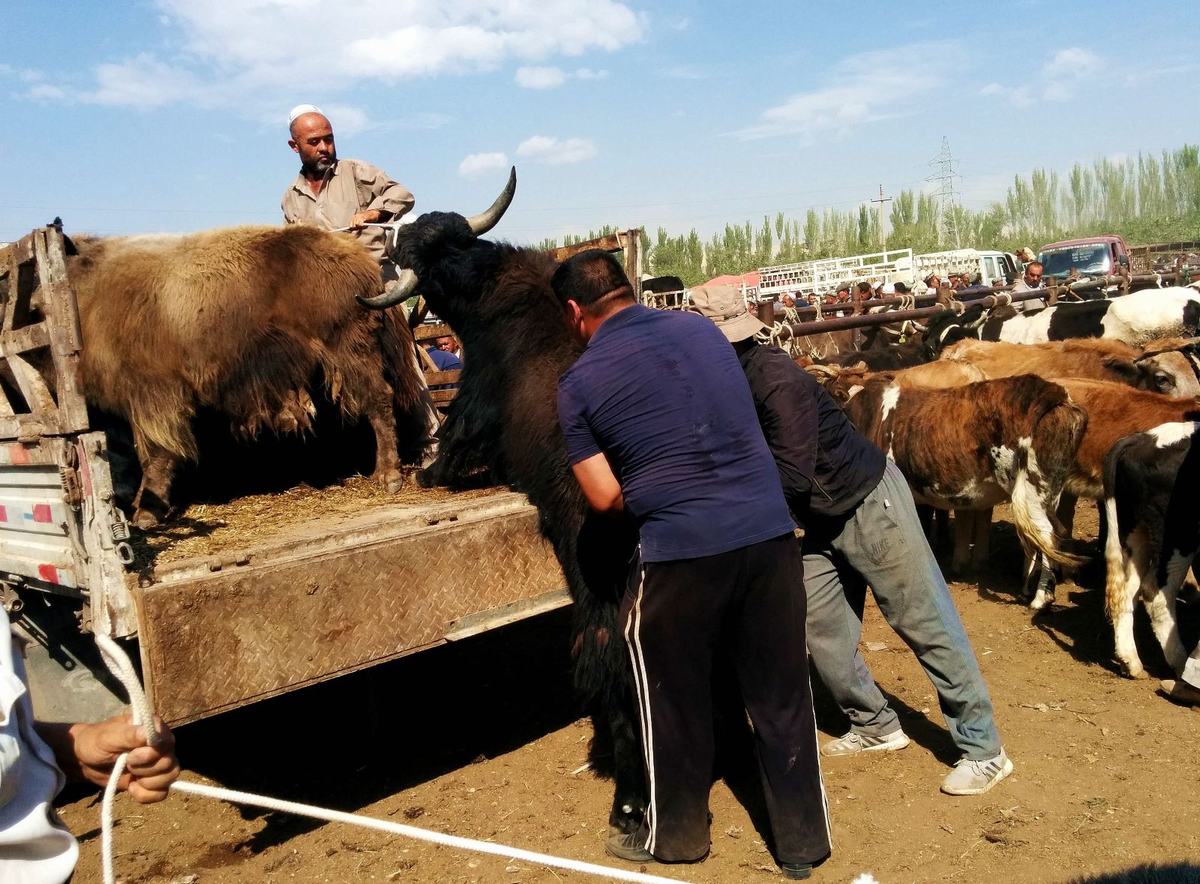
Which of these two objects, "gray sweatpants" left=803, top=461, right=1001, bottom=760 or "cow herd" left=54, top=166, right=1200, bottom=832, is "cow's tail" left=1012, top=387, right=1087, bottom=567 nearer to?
"cow herd" left=54, top=166, right=1200, bottom=832

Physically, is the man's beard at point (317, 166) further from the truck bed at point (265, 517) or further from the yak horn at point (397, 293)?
the truck bed at point (265, 517)

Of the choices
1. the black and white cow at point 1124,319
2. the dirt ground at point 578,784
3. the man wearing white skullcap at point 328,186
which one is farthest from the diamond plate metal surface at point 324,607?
the black and white cow at point 1124,319

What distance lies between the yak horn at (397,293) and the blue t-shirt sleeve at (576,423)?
1703 millimetres

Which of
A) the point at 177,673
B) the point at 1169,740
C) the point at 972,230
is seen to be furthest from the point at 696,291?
the point at 972,230

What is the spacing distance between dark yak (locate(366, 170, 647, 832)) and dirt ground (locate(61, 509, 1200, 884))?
19.1 inches

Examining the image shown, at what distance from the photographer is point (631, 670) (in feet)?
12.3

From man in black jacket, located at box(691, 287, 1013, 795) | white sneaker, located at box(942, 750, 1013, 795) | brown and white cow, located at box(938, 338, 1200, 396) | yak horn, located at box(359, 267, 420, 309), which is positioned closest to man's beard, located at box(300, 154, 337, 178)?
yak horn, located at box(359, 267, 420, 309)

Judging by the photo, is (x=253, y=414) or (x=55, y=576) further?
(x=253, y=414)

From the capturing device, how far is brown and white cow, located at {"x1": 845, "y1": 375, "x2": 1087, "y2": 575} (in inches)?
260

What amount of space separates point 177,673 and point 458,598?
1.17 meters

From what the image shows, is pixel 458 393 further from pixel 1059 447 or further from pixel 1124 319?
pixel 1124 319

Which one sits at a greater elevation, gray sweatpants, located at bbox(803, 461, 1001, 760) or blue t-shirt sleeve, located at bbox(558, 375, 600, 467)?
blue t-shirt sleeve, located at bbox(558, 375, 600, 467)

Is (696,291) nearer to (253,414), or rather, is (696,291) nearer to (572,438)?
(572,438)

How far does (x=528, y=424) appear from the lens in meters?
4.37
